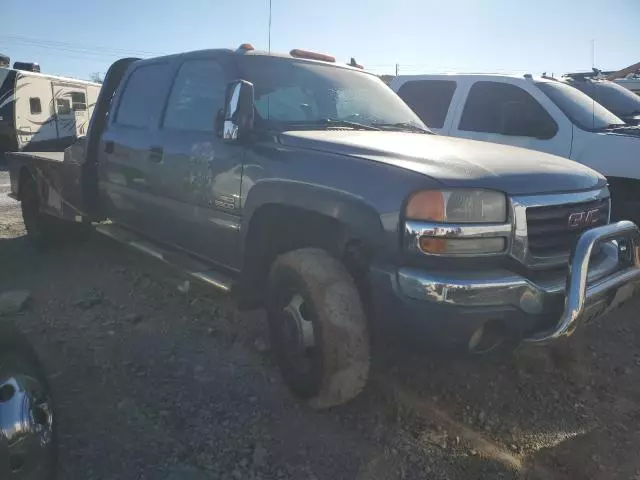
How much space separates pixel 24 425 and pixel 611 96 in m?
7.47

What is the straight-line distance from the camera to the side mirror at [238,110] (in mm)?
3195

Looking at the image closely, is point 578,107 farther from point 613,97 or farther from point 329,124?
point 329,124

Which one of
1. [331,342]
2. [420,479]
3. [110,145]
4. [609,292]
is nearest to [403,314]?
[331,342]

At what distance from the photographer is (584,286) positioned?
2.56 metres

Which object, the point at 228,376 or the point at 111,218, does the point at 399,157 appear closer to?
the point at 228,376

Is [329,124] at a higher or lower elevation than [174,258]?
higher

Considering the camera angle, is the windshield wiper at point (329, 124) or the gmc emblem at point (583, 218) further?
the windshield wiper at point (329, 124)

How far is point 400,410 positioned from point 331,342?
652mm

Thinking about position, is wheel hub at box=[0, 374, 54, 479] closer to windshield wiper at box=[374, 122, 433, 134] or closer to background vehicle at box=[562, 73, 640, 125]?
windshield wiper at box=[374, 122, 433, 134]

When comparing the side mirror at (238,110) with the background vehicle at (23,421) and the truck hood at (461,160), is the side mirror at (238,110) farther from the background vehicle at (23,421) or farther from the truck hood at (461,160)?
the background vehicle at (23,421)

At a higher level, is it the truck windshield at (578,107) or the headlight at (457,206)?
the truck windshield at (578,107)

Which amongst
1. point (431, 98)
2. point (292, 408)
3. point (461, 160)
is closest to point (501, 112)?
point (431, 98)

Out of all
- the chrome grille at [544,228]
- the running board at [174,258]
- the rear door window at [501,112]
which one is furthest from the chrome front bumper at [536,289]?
the rear door window at [501,112]

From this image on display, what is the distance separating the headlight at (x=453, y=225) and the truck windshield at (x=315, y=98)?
4.15ft
